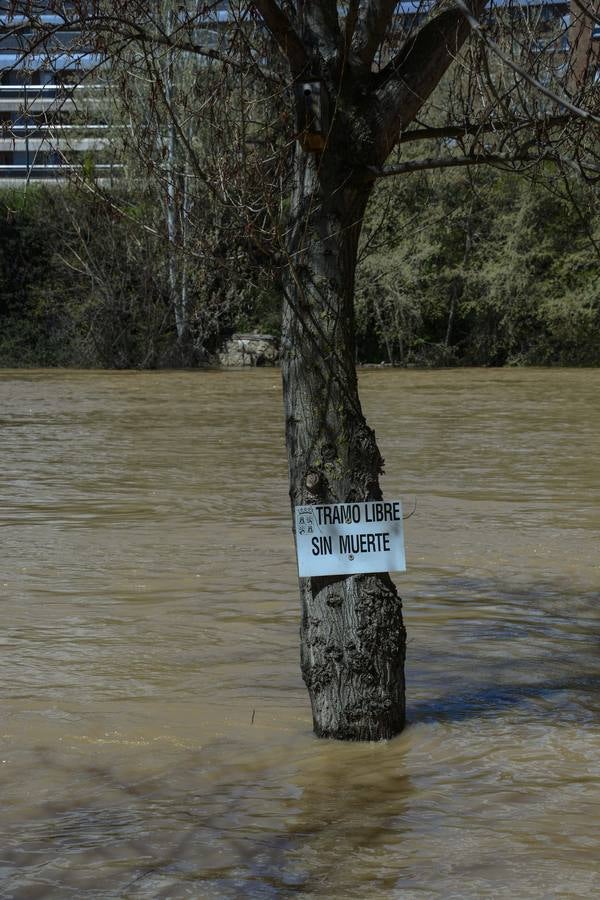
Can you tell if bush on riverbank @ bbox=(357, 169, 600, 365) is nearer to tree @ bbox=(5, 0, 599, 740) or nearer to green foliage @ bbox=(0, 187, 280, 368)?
green foliage @ bbox=(0, 187, 280, 368)

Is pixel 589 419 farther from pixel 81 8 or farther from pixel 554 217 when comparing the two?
pixel 554 217

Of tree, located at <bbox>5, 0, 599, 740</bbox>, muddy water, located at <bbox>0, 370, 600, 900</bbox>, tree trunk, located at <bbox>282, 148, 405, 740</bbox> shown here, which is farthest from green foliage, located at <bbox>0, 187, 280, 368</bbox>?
tree trunk, located at <bbox>282, 148, 405, 740</bbox>

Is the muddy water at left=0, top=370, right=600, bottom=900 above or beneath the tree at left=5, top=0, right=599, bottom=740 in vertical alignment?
beneath

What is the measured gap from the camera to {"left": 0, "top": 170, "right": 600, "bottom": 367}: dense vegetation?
31656 millimetres

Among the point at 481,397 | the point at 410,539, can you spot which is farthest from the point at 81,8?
the point at 481,397

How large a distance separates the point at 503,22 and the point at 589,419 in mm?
14188

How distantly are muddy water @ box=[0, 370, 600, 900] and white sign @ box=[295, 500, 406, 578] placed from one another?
2.39ft

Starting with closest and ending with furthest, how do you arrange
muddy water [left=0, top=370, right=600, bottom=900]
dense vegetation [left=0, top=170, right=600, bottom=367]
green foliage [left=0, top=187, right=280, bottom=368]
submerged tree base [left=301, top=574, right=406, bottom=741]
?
muddy water [left=0, top=370, right=600, bottom=900], submerged tree base [left=301, top=574, right=406, bottom=741], green foliage [left=0, top=187, right=280, bottom=368], dense vegetation [left=0, top=170, right=600, bottom=367]

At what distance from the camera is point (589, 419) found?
18.5 m

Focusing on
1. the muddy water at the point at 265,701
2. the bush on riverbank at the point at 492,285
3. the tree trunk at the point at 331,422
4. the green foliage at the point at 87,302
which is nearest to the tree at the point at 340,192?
the tree trunk at the point at 331,422

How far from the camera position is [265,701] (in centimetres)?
572

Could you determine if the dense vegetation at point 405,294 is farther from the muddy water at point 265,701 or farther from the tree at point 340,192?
the tree at point 340,192

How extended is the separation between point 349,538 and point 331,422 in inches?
16.8

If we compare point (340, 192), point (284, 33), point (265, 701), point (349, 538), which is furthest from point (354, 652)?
point (284, 33)
